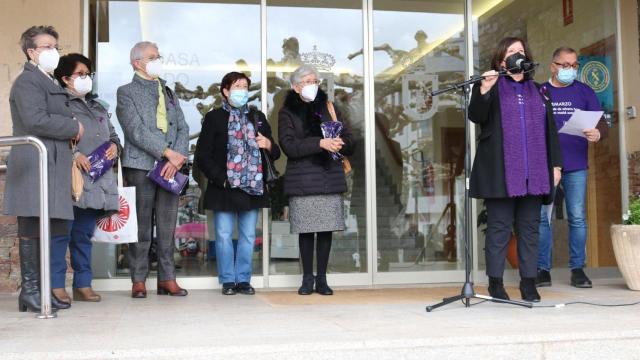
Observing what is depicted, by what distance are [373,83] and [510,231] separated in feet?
6.44

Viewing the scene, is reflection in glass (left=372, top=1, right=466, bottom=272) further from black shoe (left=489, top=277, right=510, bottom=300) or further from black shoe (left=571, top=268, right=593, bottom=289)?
black shoe (left=489, top=277, right=510, bottom=300)

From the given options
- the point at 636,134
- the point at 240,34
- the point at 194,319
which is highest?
the point at 240,34

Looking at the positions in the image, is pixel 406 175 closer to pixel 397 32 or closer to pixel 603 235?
pixel 397 32

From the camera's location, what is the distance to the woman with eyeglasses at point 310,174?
15.4 ft

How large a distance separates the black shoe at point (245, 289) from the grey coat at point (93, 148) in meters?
1.01

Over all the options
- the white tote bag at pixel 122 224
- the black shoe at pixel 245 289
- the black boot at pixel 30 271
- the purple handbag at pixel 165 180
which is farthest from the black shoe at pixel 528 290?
the black boot at pixel 30 271

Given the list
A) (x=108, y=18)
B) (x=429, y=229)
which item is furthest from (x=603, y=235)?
(x=108, y=18)

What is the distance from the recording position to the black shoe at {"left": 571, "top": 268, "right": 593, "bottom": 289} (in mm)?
5034

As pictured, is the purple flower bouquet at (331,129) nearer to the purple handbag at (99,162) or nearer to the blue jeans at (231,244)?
the blue jeans at (231,244)

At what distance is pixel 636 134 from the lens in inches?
229

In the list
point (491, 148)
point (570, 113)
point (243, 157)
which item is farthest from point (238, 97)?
point (570, 113)

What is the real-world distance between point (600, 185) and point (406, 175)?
1600mm

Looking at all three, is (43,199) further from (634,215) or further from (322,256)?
(634,215)

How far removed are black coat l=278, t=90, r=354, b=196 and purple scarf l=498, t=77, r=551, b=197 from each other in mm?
1090
